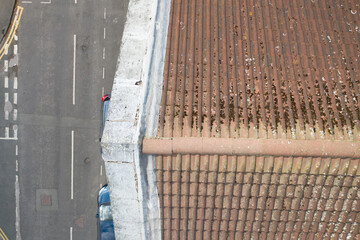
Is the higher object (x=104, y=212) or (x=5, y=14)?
(x=5, y=14)

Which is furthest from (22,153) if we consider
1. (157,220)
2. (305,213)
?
(305,213)

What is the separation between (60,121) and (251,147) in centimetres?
1239

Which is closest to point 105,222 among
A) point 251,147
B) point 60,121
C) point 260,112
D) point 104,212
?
point 104,212

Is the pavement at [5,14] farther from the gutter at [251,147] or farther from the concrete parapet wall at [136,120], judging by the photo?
the gutter at [251,147]

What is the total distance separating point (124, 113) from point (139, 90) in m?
0.59

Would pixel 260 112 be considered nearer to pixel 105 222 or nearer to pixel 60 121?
pixel 105 222

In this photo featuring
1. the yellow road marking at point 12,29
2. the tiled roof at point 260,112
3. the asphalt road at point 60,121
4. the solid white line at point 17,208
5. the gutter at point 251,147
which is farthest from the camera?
the yellow road marking at point 12,29

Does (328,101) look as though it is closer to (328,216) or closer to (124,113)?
(328,216)

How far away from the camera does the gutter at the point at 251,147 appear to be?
5.96 m

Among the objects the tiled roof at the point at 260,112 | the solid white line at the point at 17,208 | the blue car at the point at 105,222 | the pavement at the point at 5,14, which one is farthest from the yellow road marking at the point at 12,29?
the tiled roof at the point at 260,112

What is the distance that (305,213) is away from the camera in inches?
271

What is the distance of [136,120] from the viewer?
19.9ft

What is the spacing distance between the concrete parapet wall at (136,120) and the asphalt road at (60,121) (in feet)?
30.3

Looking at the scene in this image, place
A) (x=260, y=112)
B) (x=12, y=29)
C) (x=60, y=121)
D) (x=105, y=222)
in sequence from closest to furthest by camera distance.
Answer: (x=260, y=112) → (x=105, y=222) → (x=60, y=121) → (x=12, y=29)
